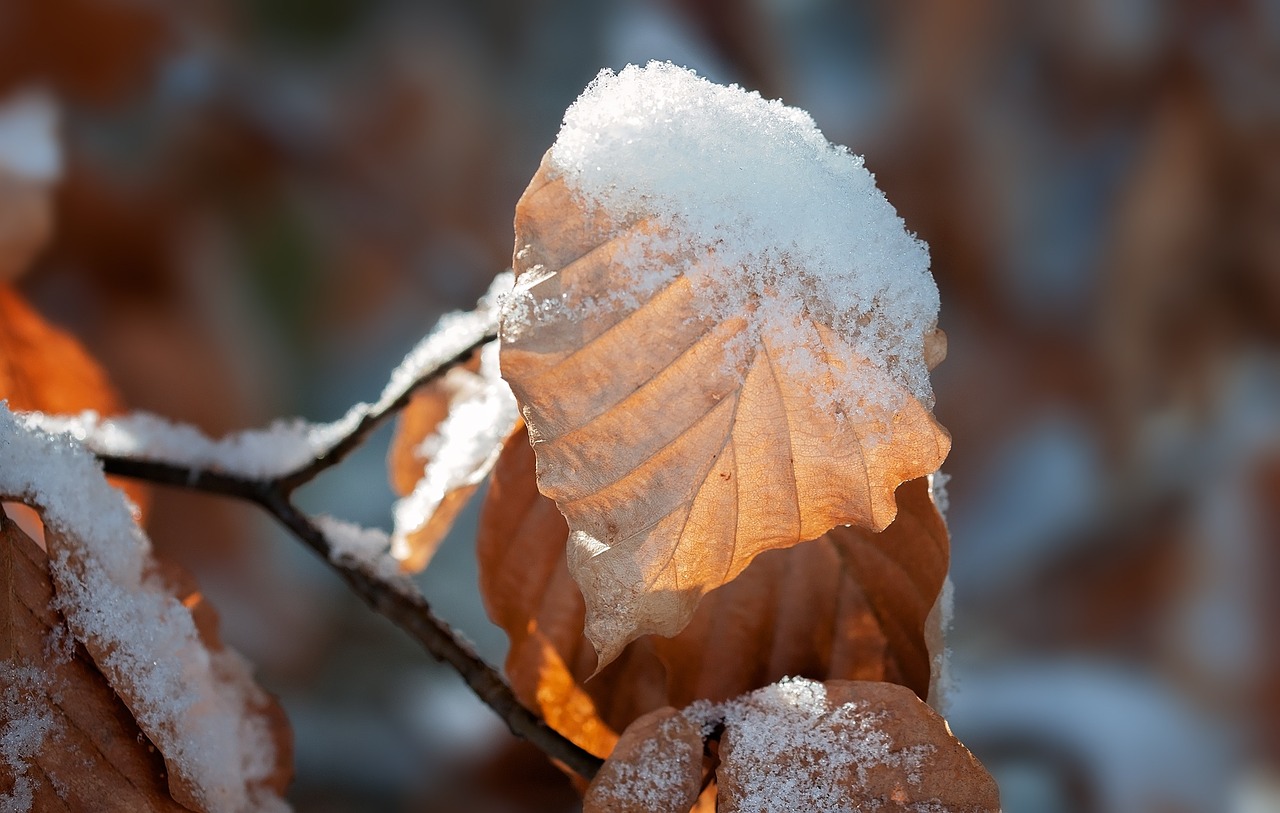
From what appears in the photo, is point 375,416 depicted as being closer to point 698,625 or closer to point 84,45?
point 698,625

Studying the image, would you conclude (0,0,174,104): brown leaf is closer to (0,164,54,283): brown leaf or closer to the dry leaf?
(0,164,54,283): brown leaf

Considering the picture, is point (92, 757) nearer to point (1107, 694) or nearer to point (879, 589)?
point (879, 589)

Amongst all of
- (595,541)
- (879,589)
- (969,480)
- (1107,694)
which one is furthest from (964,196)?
→ (595,541)

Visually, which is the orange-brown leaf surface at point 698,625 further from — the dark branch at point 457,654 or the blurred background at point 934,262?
the blurred background at point 934,262

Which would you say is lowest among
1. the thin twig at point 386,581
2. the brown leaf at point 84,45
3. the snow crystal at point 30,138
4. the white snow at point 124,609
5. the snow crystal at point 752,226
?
the white snow at point 124,609

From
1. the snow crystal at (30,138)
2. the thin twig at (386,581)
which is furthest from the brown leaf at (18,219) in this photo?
the thin twig at (386,581)
